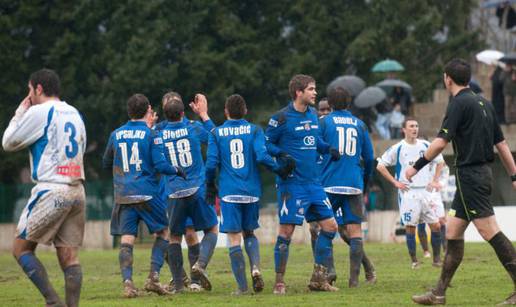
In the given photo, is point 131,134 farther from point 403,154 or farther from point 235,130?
point 403,154

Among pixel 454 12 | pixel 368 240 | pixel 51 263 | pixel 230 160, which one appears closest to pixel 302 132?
pixel 230 160

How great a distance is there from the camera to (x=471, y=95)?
1257cm

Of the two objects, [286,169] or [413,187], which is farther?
[413,187]

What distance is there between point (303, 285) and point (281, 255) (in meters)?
1.52

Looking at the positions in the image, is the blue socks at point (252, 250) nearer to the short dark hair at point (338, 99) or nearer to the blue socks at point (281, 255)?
the blue socks at point (281, 255)

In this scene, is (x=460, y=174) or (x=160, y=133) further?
(x=160, y=133)

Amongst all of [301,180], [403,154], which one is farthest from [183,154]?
[403,154]

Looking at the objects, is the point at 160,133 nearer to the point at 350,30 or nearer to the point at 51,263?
the point at 51,263

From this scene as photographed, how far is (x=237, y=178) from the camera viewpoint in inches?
575

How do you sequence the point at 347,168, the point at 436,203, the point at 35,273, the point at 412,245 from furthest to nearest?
the point at 436,203
the point at 412,245
the point at 347,168
the point at 35,273

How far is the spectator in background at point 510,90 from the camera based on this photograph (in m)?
33.1

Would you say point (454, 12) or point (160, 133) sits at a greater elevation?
point (454, 12)

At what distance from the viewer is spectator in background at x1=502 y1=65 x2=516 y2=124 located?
109ft

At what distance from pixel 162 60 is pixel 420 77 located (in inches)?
311
